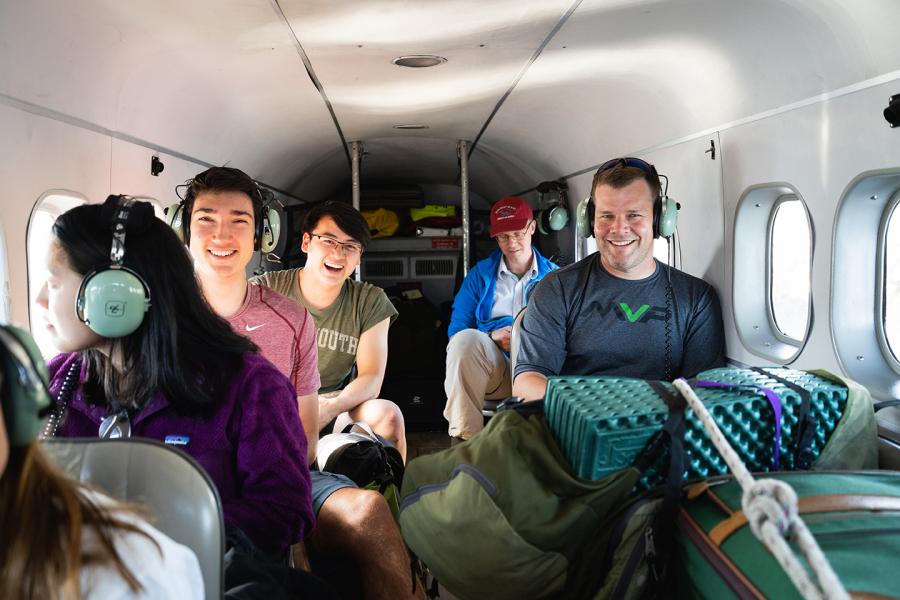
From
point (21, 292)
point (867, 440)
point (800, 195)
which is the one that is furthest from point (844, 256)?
point (21, 292)

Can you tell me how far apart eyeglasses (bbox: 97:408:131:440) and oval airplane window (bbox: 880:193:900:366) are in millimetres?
2556

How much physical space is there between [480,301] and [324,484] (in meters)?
3.00

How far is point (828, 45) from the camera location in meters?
2.69

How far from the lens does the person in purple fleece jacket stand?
1.86 m

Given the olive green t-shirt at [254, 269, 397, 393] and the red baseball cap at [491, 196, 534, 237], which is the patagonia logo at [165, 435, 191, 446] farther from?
the red baseball cap at [491, 196, 534, 237]

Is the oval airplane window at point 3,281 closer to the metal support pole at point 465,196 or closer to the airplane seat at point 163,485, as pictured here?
the airplane seat at point 163,485

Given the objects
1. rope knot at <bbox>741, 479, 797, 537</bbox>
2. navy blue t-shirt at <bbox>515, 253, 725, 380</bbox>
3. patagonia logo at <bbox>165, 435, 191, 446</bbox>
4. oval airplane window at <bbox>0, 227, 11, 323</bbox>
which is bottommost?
patagonia logo at <bbox>165, 435, 191, 446</bbox>

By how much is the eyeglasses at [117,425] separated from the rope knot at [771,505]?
1.43m

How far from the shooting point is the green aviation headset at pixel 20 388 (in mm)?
952

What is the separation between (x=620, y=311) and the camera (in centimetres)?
332

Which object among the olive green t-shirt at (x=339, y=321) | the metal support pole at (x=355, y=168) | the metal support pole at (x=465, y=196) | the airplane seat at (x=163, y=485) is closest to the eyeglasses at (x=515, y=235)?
the olive green t-shirt at (x=339, y=321)

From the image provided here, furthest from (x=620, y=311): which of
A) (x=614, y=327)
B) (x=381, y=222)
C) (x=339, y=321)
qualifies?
(x=381, y=222)

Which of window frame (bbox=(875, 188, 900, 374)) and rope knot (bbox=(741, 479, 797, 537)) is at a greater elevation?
window frame (bbox=(875, 188, 900, 374))

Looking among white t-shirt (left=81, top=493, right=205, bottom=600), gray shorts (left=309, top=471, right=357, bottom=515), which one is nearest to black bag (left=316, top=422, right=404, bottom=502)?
gray shorts (left=309, top=471, right=357, bottom=515)
